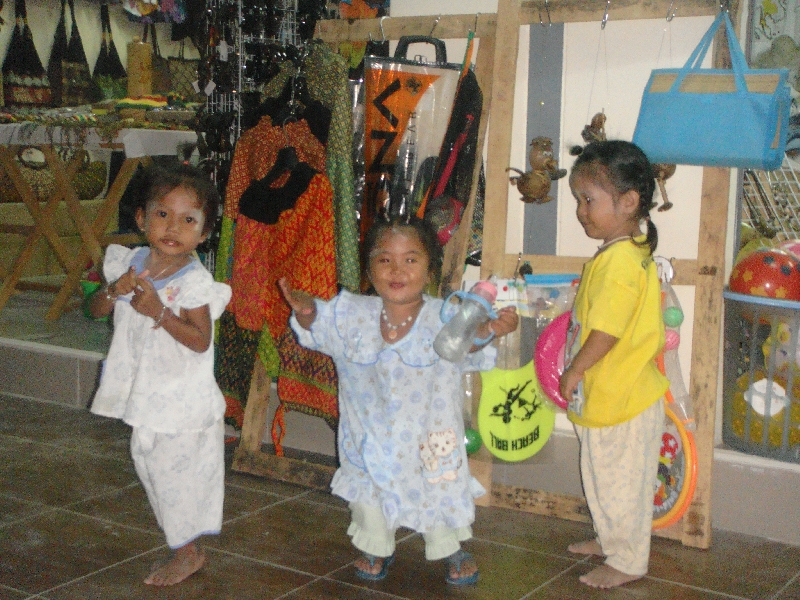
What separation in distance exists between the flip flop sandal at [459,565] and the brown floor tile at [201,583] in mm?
370

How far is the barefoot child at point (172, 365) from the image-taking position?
2271 millimetres


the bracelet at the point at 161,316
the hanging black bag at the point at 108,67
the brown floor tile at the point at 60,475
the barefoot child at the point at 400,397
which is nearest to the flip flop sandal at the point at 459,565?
the barefoot child at the point at 400,397

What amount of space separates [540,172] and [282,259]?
86 cm

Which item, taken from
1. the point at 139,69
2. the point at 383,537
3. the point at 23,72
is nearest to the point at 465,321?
the point at 383,537

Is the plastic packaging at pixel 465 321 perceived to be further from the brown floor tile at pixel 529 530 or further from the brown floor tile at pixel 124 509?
the brown floor tile at pixel 124 509

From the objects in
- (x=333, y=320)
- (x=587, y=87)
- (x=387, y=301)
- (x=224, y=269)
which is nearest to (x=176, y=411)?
(x=333, y=320)

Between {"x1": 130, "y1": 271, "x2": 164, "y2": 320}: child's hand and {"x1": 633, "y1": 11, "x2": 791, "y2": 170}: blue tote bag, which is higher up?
{"x1": 633, "y1": 11, "x2": 791, "y2": 170}: blue tote bag

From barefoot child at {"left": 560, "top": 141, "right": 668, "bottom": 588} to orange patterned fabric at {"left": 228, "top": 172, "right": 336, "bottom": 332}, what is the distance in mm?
814

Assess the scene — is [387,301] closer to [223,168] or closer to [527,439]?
[527,439]

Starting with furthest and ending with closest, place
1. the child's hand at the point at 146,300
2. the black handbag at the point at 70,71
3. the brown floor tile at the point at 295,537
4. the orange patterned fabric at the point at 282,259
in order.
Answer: the black handbag at the point at 70,71, the orange patterned fabric at the point at 282,259, the brown floor tile at the point at 295,537, the child's hand at the point at 146,300

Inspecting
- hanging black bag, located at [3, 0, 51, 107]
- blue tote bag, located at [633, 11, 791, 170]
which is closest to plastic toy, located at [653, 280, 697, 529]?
blue tote bag, located at [633, 11, 791, 170]

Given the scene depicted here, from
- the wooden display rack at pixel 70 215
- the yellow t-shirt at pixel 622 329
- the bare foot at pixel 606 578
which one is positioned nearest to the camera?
the yellow t-shirt at pixel 622 329

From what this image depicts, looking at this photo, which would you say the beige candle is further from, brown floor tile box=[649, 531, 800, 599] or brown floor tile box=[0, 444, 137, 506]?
brown floor tile box=[649, 531, 800, 599]

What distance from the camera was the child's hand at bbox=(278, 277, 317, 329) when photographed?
2260mm
